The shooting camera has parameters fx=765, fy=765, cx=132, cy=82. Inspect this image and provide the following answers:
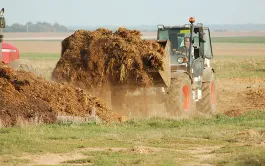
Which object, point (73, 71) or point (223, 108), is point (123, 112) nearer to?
point (73, 71)

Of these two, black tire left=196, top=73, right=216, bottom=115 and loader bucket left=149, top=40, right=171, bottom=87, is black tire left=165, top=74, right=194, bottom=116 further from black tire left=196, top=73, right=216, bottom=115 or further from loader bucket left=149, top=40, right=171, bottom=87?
black tire left=196, top=73, right=216, bottom=115

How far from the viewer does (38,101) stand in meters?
17.6

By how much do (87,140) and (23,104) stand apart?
2.69 meters

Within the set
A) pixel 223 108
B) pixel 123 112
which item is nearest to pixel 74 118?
pixel 123 112

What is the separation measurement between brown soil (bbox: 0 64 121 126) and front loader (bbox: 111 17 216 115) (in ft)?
4.11

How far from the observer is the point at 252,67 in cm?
4547

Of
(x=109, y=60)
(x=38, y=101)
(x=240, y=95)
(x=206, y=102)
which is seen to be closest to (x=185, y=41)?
(x=206, y=102)

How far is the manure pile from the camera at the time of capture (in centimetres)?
1884

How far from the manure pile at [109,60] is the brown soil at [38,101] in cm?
71

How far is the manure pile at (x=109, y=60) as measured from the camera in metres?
18.8

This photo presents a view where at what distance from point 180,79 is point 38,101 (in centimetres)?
418

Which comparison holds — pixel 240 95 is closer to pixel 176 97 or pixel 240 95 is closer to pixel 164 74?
pixel 176 97

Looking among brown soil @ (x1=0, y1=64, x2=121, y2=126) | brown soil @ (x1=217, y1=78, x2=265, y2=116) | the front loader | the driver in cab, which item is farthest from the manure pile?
brown soil @ (x1=217, y1=78, x2=265, y2=116)

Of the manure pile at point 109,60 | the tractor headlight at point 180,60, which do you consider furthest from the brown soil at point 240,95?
the manure pile at point 109,60
